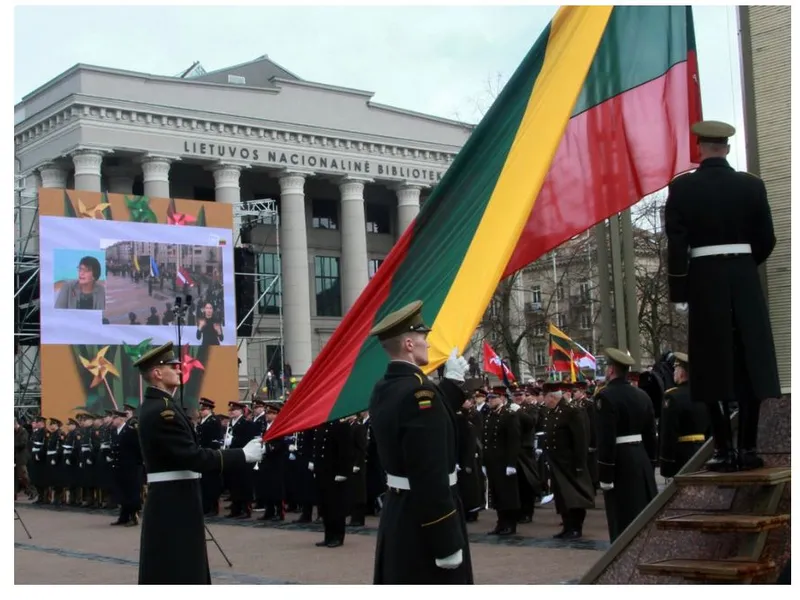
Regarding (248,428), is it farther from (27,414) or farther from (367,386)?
(27,414)

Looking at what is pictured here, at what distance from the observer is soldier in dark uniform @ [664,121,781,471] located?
556 cm

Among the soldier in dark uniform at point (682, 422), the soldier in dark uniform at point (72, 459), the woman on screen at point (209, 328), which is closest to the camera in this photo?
the soldier in dark uniform at point (682, 422)

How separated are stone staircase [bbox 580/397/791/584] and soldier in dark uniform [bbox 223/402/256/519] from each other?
38.2 ft

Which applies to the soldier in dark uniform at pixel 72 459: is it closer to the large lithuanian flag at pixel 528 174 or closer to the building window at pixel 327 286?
the large lithuanian flag at pixel 528 174

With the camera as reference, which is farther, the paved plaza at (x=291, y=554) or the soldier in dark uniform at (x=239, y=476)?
the soldier in dark uniform at (x=239, y=476)

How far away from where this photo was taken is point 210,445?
60.8 feet

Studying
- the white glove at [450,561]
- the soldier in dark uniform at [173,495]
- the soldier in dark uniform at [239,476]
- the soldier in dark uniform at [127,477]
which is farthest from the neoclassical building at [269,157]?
the white glove at [450,561]

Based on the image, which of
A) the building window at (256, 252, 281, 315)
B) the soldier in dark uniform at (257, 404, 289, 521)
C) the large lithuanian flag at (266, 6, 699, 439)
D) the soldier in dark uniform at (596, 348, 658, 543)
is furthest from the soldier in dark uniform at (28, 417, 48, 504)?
the building window at (256, 252, 281, 315)

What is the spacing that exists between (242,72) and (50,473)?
94.1 feet

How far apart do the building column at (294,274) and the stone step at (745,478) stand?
39087 mm

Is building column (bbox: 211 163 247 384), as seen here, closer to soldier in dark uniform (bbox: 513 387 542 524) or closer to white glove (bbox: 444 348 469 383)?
soldier in dark uniform (bbox: 513 387 542 524)

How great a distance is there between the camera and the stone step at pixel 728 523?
196 inches

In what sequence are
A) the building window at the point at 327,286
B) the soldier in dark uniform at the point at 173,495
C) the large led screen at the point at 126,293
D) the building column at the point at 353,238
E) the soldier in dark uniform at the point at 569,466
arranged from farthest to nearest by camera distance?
1. the building window at the point at 327,286
2. the building column at the point at 353,238
3. the large led screen at the point at 126,293
4. the soldier in dark uniform at the point at 569,466
5. the soldier in dark uniform at the point at 173,495

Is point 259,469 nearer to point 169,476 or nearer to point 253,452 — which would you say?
point 169,476
